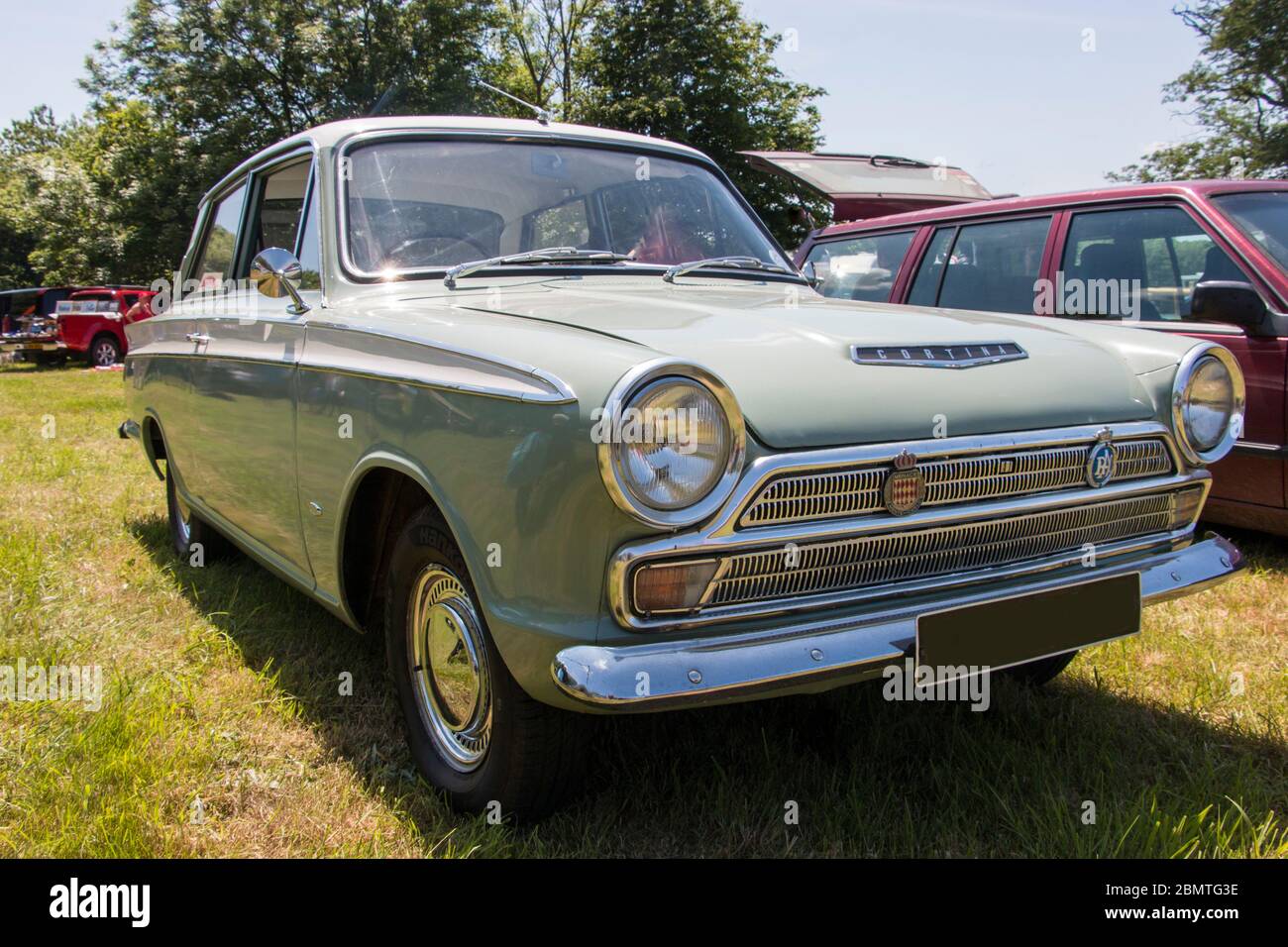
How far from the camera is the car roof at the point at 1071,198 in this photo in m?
4.49

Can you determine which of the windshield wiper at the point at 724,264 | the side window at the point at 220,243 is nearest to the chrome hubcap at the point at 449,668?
the windshield wiper at the point at 724,264

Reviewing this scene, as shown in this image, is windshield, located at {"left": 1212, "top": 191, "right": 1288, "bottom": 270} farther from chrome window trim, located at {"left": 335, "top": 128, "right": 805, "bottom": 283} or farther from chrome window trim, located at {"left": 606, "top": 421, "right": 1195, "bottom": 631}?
chrome window trim, located at {"left": 606, "top": 421, "right": 1195, "bottom": 631}

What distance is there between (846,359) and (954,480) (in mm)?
336

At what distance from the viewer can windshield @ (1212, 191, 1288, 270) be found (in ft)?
14.0

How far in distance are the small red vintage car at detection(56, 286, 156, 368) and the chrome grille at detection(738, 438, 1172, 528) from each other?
19.7 m

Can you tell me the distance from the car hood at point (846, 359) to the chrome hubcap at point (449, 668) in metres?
0.67

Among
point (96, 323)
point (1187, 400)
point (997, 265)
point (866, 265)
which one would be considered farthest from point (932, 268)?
point (96, 323)

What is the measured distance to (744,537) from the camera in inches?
70.9

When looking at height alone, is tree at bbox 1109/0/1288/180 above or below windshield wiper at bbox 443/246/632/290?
above

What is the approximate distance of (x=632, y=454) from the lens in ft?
5.69

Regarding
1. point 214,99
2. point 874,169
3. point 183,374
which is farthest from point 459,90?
point 183,374

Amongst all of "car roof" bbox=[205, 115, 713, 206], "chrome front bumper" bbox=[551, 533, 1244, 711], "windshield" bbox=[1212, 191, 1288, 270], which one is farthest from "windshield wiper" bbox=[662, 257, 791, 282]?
"windshield" bbox=[1212, 191, 1288, 270]

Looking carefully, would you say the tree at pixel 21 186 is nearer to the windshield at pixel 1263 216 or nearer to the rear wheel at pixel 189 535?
the rear wheel at pixel 189 535

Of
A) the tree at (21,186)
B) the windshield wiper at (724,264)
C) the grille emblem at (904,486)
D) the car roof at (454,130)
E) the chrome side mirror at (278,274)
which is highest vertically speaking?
the tree at (21,186)
